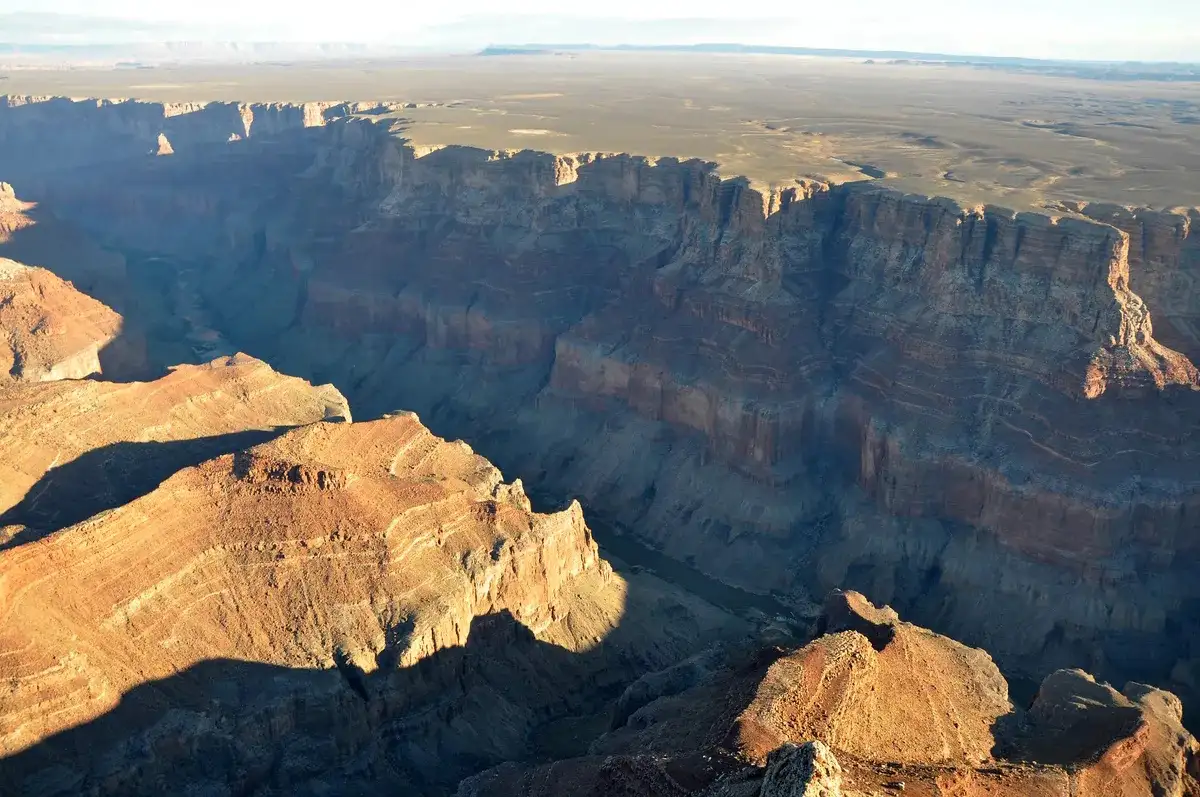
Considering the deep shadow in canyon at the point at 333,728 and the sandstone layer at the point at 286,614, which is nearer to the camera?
the deep shadow in canyon at the point at 333,728

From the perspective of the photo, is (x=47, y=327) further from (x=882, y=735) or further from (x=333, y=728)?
(x=882, y=735)

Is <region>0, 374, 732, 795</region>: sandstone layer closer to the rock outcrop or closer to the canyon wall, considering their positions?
the canyon wall

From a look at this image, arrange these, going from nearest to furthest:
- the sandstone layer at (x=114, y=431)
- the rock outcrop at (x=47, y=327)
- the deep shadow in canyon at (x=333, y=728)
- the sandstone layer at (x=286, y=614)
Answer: the deep shadow in canyon at (x=333, y=728)
the sandstone layer at (x=286, y=614)
the sandstone layer at (x=114, y=431)
the rock outcrop at (x=47, y=327)

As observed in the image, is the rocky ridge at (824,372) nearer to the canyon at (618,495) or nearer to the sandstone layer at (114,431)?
the canyon at (618,495)

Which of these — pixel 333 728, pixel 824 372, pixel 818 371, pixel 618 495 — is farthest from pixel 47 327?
pixel 824 372

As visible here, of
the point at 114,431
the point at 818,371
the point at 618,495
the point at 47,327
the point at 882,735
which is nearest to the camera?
the point at 882,735

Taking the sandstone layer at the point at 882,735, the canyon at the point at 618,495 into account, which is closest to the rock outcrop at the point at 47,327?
the canyon at the point at 618,495
